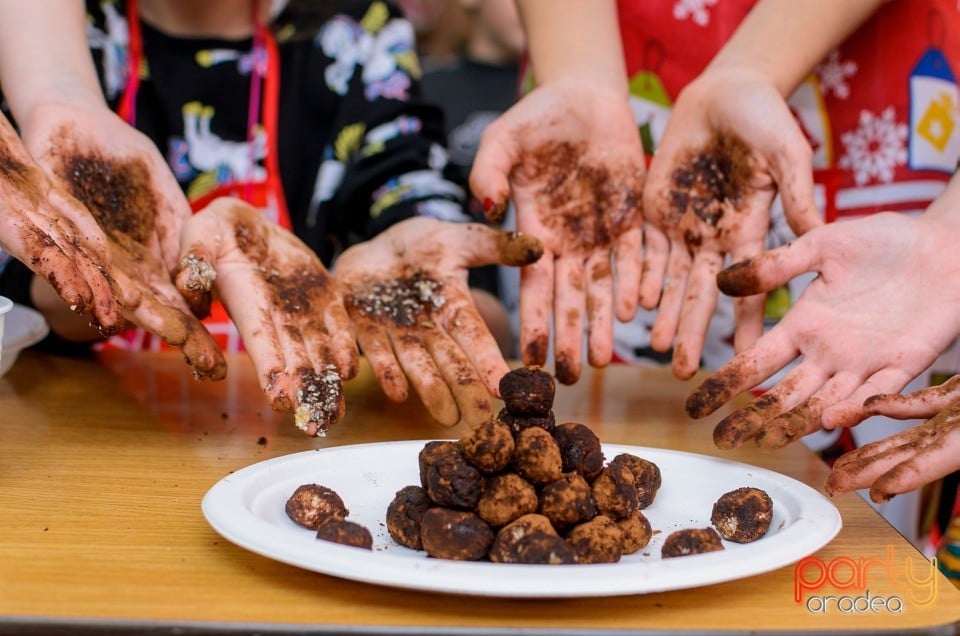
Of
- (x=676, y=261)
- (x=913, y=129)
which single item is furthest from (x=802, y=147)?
(x=913, y=129)

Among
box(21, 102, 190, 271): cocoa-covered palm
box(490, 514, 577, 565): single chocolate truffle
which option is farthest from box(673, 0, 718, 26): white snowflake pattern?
box(490, 514, 577, 565): single chocolate truffle

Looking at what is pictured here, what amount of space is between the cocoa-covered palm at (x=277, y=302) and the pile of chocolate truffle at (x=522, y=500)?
22 centimetres

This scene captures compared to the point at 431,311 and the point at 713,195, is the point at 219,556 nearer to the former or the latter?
the point at 431,311

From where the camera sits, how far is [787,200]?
49.3 inches

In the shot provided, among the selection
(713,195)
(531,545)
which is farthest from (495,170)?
(531,545)

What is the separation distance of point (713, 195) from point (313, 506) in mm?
849

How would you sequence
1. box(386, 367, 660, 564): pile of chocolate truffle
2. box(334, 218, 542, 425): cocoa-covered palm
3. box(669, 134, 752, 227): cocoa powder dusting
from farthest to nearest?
box(669, 134, 752, 227): cocoa powder dusting < box(334, 218, 542, 425): cocoa-covered palm < box(386, 367, 660, 564): pile of chocolate truffle

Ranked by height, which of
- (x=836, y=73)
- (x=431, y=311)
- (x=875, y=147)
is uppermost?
(x=836, y=73)

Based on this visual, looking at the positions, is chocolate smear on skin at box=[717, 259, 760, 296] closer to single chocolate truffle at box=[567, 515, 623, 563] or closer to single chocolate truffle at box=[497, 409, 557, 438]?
single chocolate truffle at box=[497, 409, 557, 438]

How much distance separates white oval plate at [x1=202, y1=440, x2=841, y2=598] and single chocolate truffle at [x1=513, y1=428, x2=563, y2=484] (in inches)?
4.0

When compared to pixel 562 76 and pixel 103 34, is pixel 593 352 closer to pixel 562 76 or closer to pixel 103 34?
pixel 562 76

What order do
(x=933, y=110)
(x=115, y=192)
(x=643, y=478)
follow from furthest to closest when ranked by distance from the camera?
(x=933, y=110)
(x=115, y=192)
(x=643, y=478)

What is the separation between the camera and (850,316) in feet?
3.70

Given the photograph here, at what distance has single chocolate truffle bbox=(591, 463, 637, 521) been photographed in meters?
0.82
